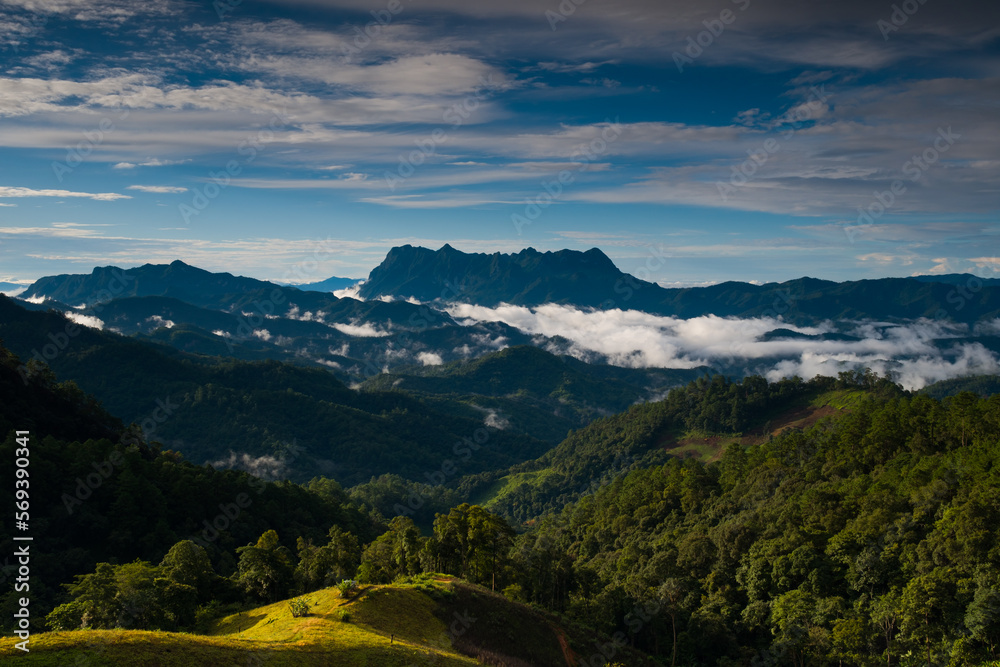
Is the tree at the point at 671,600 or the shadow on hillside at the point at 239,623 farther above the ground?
the shadow on hillside at the point at 239,623

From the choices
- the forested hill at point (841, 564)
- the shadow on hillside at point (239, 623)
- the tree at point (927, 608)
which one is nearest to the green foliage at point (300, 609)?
the shadow on hillside at point (239, 623)

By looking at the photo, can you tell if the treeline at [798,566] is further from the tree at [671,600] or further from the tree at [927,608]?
the tree at [671,600]

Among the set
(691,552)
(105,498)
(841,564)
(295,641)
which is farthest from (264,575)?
(841,564)

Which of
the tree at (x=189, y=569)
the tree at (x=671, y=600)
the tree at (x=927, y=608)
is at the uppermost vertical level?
the tree at (x=189, y=569)

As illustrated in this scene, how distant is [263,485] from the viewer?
113750 mm

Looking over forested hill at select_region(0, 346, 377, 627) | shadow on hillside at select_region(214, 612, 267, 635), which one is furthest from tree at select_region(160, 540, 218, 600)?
forested hill at select_region(0, 346, 377, 627)

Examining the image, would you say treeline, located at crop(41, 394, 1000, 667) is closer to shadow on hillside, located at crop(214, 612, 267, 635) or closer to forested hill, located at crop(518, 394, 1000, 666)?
forested hill, located at crop(518, 394, 1000, 666)

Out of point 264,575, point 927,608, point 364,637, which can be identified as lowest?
point 927,608

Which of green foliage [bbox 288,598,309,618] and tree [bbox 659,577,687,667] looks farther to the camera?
tree [bbox 659,577,687,667]

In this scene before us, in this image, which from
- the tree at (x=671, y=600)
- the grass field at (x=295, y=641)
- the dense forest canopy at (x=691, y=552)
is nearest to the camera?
the grass field at (x=295, y=641)

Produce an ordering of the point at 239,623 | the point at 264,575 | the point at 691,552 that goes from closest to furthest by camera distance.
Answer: the point at 239,623, the point at 264,575, the point at 691,552

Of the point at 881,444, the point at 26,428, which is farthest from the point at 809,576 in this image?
the point at 26,428

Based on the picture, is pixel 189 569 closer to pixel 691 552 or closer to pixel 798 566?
pixel 691 552

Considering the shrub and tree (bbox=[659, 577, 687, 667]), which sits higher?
the shrub
